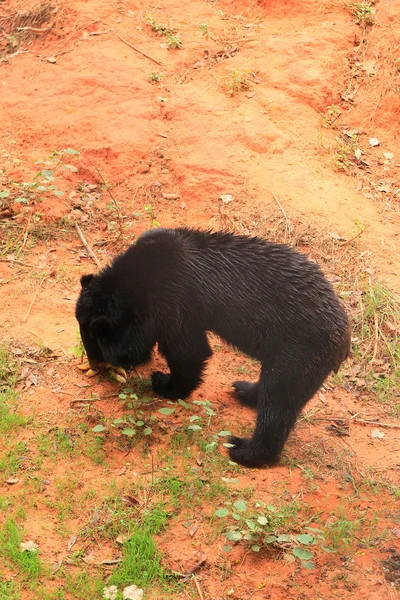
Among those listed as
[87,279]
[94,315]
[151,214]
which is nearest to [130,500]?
[94,315]

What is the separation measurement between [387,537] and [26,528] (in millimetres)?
2393

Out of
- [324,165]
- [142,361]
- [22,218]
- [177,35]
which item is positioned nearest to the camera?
[142,361]

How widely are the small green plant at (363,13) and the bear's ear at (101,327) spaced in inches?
258

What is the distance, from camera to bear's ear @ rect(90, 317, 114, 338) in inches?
209

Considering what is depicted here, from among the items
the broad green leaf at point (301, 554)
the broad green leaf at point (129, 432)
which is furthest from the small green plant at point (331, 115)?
the broad green leaf at point (301, 554)

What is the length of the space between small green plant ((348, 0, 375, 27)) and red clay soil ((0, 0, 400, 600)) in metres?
0.10

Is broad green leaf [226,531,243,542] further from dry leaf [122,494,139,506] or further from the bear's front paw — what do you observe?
the bear's front paw

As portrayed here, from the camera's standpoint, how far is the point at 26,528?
15.2 feet

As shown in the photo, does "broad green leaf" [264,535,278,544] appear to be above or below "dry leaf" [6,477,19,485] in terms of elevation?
above

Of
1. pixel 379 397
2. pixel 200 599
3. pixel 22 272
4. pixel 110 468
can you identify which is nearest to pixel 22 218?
pixel 22 272

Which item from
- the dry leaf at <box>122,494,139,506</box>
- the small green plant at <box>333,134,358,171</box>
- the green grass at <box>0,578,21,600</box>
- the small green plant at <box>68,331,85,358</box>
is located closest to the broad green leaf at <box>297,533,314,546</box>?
the dry leaf at <box>122,494,139,506</box>

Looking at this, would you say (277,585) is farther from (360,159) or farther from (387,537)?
(360,159)

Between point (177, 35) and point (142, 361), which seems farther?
point (177, 35)

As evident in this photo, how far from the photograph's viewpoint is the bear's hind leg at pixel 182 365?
545 centimetres
